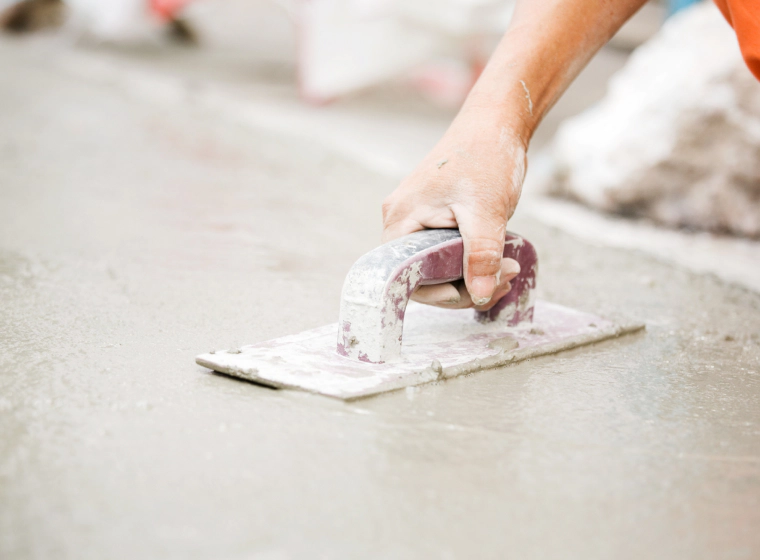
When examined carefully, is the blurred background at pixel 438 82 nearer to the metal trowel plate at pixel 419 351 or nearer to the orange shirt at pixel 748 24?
the orange shirt at pixel 748 24

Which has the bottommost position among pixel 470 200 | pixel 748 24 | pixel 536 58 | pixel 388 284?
pixel 388 284

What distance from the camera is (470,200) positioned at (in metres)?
1.23

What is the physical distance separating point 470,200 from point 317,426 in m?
0.43

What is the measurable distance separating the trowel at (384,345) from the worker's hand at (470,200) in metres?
0.03

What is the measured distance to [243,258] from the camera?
5.97 ft

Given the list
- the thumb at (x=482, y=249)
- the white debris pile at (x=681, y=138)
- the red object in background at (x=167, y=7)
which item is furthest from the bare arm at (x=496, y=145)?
the red object in background at (x=167, y=7)

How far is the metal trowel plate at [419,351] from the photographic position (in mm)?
1128

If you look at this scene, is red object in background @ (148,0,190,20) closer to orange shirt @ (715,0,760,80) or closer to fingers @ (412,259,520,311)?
orange shirt @ (715,0,760,80)

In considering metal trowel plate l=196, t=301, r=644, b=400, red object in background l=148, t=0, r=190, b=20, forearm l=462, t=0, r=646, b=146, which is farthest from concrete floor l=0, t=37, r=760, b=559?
red object in background l=148, t=0, r=190, b=20

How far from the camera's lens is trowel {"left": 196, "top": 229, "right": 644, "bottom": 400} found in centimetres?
114

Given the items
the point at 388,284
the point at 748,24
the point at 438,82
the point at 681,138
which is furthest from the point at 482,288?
the point at 438,82

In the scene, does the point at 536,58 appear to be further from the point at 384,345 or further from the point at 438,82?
the point at 438,82

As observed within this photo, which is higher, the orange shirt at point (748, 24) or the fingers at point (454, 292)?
the orange shirt at point (748, 24)

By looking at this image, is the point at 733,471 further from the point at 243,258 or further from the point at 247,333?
the point at 243,258
